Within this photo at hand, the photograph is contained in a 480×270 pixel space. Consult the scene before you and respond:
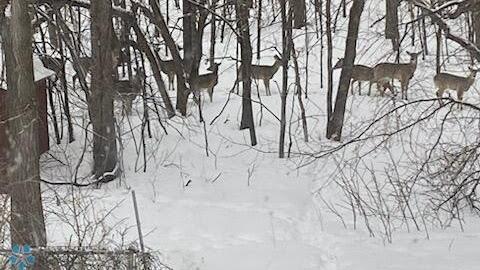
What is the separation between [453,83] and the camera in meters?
17.0

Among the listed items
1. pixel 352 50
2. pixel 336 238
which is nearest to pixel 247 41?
pixel 352 50

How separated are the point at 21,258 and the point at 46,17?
6.25 m

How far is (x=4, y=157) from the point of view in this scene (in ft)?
41.7

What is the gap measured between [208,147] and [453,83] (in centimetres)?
588

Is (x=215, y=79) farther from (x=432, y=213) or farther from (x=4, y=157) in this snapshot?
(x=432, y=213)

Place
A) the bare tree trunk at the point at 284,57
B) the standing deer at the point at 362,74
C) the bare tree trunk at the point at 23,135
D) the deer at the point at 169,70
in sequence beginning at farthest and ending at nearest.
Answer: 1. the deer at the point at 169,70
2. the standing deer at the point at 362,74
3. the bare tree trunk at the point at 284,57
4. the bare tree trunk at the point at 23,135

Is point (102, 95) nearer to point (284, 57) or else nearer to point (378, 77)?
point (284, 57)

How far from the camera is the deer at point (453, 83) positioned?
17.0 m

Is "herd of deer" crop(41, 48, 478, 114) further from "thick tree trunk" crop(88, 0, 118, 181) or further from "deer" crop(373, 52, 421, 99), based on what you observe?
"thick tree trunk" crop(88, 0, 118, 181)

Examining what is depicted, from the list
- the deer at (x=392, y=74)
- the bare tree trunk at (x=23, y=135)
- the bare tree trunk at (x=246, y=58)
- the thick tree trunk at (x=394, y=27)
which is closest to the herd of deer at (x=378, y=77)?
the deer at (x=392, y=74)

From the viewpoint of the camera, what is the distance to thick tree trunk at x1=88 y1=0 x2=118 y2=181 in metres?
12.6

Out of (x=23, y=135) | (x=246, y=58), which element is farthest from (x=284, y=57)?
(x=23, y=135)

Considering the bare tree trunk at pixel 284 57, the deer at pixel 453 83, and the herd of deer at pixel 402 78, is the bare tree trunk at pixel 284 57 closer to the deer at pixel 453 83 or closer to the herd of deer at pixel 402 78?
the herd of deer at pixel 402 78

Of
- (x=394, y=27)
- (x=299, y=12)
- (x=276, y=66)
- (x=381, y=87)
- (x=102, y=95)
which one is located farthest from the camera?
(x=299, y=12)
